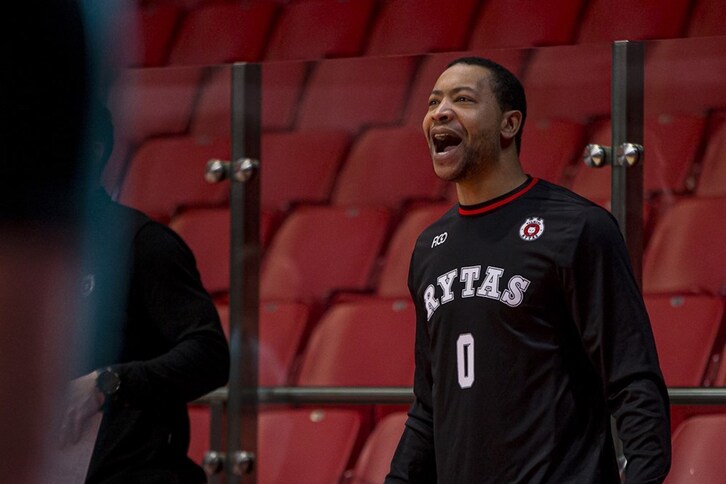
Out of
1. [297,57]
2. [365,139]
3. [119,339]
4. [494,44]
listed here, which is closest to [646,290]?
[365,139]

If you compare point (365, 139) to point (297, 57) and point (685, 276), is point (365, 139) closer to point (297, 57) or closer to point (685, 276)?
point (685, 276)

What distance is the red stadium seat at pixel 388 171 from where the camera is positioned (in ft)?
7.92

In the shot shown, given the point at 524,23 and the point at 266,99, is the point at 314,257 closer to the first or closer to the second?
the point at 266,99

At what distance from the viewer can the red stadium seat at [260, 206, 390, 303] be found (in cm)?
250

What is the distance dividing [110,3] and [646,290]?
5.67 feet

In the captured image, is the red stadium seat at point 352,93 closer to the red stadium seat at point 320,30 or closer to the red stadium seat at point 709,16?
the red stadium seat at point 709,16

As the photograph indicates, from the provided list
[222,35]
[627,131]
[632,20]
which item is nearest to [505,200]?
[627,131]

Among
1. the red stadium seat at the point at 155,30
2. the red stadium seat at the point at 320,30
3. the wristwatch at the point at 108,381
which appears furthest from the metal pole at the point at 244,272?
the red stadium seat at the point at 155,30

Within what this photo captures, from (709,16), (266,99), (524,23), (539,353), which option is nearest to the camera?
(539,353)

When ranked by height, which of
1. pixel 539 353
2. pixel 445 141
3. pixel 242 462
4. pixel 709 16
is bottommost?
pixel 242 462

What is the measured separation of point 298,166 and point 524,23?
4.40ft

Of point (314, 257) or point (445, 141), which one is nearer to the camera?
point (445, 141)

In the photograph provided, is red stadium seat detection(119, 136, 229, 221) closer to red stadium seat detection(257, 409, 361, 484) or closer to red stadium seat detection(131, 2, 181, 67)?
red stadium seat detection(257, 409, 361, 484)

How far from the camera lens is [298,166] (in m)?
2.54
